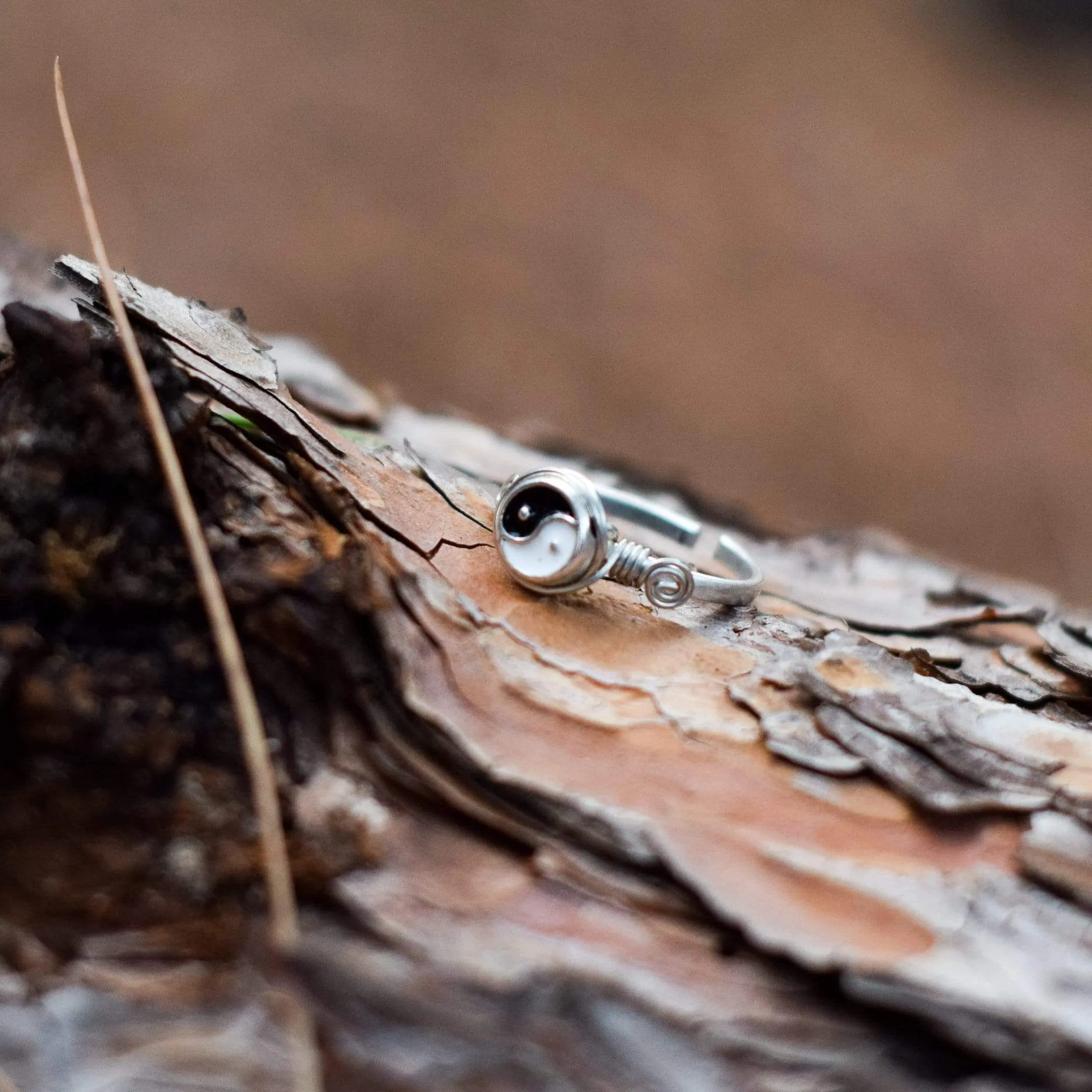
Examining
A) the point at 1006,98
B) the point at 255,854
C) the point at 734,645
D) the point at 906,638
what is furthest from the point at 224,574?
the point at 1006,98

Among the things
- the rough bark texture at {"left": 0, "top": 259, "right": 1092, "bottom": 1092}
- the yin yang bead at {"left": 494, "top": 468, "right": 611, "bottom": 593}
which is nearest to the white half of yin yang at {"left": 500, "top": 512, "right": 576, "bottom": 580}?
the yin yang bead at {"left": 494, "top": 468, "right": 611, "bottom": 593}

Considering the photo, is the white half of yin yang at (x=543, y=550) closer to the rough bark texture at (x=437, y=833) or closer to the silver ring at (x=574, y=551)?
the silver ring at (x=574, y=551)

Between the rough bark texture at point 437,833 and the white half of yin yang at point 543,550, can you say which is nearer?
the rough bark texture at point 437,833

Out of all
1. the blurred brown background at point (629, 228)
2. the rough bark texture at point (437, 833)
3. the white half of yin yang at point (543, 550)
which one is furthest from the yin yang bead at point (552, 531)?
the blurred brown background at point (629, 228)

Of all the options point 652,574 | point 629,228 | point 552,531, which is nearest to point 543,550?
point 552,531

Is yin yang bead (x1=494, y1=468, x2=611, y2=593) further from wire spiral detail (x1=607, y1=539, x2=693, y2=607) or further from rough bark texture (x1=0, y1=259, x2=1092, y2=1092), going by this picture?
rough bark texture (x1=0, y1=259, x2=1092, y2=1092)
